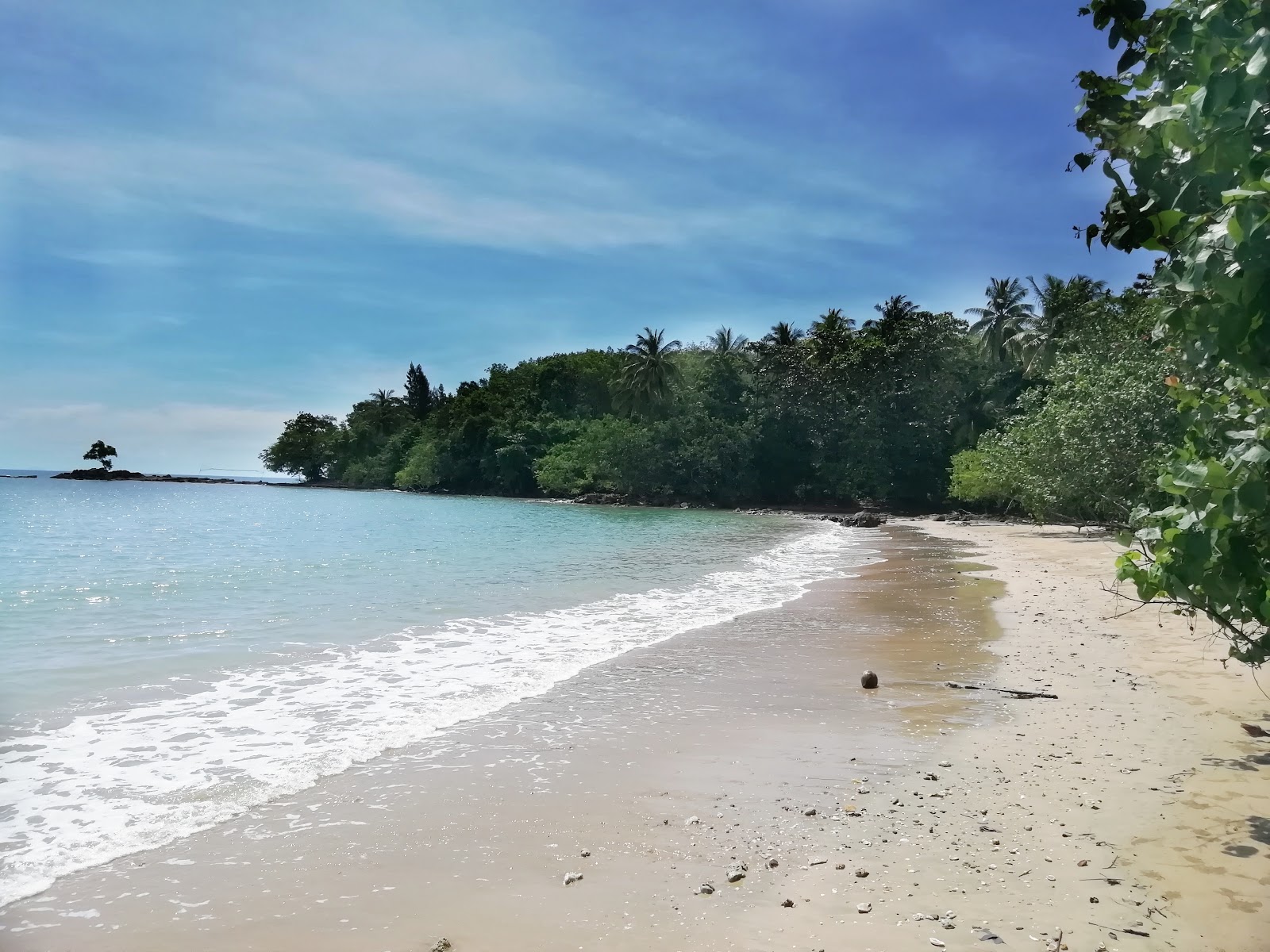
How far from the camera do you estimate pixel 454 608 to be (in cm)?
1465

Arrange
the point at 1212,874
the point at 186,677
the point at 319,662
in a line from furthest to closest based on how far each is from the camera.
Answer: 1. the point at 319,662
2. the point at 186,677
3. the point at 1212,874

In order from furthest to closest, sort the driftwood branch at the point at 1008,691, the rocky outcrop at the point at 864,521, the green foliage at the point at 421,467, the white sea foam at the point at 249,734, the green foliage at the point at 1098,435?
1. the green foliage at the point at 421,467
2. the rocky outcrop at the point at 864,521
3. the green foliage at the point at 1098,435
4. the driftwood branch at the point at 1008,691
5. the white sea foam at the point at 249,734

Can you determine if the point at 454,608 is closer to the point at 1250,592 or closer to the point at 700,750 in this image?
the point at 700,750

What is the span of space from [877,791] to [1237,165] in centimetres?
410

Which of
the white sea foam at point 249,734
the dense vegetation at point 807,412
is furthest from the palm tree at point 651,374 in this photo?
the white sea foam at point 249,734

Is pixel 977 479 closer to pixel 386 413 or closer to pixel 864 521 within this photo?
pixel 864 521

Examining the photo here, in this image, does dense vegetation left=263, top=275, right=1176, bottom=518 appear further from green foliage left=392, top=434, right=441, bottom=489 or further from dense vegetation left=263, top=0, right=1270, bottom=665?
green foliage left=392, top=434, right=441, bottom=489

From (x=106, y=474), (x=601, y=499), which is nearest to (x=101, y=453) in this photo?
(x=106, y=474)

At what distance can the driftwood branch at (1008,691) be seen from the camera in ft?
26.2

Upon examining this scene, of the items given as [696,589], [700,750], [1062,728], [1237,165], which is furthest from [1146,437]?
[1237,165]

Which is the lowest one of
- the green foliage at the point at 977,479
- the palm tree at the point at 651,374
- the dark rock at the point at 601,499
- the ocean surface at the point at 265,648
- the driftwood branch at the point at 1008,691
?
the ocean surface at the point at 265,648

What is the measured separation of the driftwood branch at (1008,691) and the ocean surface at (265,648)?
4155mm

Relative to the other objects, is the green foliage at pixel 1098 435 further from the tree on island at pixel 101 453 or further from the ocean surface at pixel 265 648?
the tree on island at pixel 101 453

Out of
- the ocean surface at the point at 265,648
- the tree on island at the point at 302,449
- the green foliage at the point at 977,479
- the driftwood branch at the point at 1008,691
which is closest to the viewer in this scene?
the ocean surface at the point at 265,648
